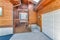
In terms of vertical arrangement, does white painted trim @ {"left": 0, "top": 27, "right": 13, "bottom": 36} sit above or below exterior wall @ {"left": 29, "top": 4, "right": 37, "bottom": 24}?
below

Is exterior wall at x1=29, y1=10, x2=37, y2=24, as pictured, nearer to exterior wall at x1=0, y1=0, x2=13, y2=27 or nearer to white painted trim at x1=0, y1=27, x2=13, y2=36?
exterior wall at x1=0, y1=0, x2=13, y2=27

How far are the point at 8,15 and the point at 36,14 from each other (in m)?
3.80

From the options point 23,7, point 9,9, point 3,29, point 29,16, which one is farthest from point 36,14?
point 3,29

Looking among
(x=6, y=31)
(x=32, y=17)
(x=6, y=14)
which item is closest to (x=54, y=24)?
(x=6, y=31)

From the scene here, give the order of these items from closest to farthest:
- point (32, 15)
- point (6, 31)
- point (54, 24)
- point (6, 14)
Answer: point (54, 24) → point (6, 31) → point (6, 14) → point (32, 15)

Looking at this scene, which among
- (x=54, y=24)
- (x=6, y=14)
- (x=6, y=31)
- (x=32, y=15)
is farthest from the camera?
(x=32, y=15)

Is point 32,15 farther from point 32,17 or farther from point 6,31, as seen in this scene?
point 6,31

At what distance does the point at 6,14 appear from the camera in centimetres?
570

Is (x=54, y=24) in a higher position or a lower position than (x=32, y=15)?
lower

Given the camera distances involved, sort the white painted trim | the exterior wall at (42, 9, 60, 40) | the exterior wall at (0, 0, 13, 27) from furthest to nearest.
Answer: the exterior wall at (0, 0, 13, 27), the white painted trim, the exterior wall at (42, 9, 60, 40)

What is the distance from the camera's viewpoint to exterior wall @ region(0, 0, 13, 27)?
5559 mm

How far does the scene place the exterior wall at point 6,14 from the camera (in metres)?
5.56

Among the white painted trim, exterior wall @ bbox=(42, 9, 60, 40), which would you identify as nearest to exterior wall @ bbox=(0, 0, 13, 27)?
the white painted trim

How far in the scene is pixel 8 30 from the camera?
Answer: 5637mm
